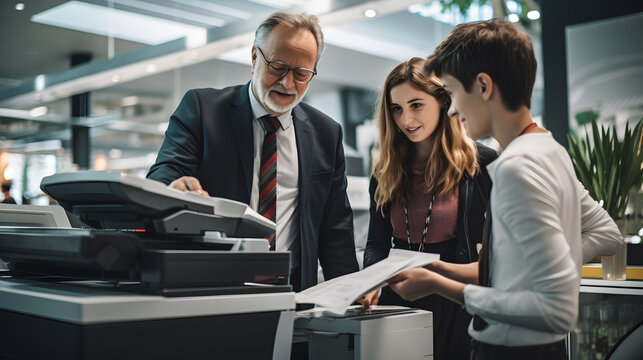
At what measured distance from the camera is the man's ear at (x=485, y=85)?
1.05 m

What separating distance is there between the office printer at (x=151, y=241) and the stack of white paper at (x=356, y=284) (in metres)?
0.08

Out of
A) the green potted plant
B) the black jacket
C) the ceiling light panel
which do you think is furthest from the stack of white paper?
the ceiling light panel

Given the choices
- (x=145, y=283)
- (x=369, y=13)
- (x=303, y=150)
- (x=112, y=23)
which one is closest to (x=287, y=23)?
(x=303, y=150)

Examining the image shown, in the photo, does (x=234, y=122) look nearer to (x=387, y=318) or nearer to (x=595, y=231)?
(x=387, y=318)

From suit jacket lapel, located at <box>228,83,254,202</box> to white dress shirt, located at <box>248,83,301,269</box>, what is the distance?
0.08ft

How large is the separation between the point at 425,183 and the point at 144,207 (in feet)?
3.32

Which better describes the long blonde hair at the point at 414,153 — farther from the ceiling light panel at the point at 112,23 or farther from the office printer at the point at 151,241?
the ceiling light panel at the point at 112,23

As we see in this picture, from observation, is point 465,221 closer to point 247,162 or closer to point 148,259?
point 247,162

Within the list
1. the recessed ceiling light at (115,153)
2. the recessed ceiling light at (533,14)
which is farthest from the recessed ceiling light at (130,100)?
the recessed ceiling light at (533,14)

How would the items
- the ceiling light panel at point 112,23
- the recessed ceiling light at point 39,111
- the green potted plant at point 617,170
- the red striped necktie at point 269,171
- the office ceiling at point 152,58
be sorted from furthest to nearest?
the recessed ceiling light at point 39,111 < the ceiling light panel at point 112,23 < the office ceiling at point 152,58 < the green potted plant at point 617,170 < the red striped necktie at point 269,171

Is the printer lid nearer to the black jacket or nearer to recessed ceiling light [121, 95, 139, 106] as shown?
the black jacket

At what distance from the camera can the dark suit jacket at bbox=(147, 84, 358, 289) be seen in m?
1.73

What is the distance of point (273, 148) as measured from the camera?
1.78 meters

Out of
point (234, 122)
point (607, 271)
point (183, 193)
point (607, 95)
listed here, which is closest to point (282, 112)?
point (234, 122)
